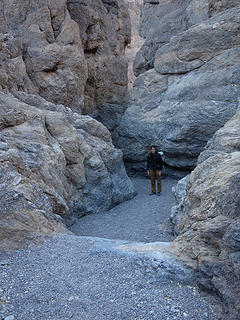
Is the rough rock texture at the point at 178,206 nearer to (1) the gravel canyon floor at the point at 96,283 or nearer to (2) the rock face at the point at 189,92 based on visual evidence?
(1) the gravel canyon floor at the point at 96,283

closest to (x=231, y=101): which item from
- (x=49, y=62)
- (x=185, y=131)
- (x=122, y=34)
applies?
(x=185, y=131)

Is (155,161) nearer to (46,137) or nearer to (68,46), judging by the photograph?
(46,137)

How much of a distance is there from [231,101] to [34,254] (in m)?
11.1

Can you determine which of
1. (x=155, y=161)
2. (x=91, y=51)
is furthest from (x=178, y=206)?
(x=91, y=51)

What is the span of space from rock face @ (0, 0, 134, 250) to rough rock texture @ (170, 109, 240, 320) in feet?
8.72

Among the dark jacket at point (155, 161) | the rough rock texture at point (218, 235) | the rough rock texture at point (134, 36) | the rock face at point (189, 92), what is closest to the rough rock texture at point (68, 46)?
the rock face at point (189, 92)

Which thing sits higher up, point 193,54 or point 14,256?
point 193,54

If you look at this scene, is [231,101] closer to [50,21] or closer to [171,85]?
[171,85]

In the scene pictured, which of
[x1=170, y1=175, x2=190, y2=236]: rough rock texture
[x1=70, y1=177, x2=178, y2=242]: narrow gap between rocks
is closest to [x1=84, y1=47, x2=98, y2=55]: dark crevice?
[x1=70, y1=177, x2=178, y2=242]: narrow gap between rocks

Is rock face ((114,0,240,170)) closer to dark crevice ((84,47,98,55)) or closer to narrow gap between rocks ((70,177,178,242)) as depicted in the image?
narrow gap between rocks ((70,177,178,242))

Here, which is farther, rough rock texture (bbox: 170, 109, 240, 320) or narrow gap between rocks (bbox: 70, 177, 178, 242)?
narrow gap between rocks (bbox: 70, 177, 178, 242)

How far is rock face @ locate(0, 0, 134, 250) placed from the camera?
5449mm

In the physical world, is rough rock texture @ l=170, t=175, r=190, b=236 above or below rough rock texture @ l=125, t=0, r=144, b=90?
below

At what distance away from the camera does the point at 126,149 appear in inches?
652
